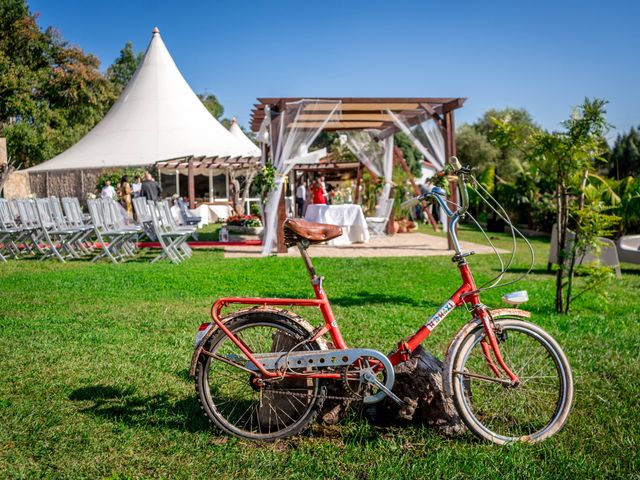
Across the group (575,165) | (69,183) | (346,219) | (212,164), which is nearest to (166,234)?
(346,219)

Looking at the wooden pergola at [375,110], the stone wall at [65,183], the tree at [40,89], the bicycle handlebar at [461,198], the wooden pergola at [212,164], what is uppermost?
the tree at [40,89]

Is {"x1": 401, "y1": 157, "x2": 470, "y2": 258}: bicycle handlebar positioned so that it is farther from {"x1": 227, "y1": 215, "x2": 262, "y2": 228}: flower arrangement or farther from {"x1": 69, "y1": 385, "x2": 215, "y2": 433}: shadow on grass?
{"x1": 227, "y1": 215, "x2": 262, "y2": 228}: flower arrangement

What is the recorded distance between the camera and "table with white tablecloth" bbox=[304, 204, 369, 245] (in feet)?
49.4

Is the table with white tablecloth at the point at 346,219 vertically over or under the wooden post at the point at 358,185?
under

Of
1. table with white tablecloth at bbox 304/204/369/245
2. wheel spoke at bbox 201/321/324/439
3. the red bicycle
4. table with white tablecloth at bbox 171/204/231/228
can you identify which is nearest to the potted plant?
table with white tablecloth at bbox 304/204/369/245

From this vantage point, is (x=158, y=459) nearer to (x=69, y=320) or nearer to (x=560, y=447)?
(x=560, y=447)

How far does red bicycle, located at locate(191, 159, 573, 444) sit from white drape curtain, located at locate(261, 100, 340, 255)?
9.49 metres

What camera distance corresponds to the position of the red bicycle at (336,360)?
123 inches

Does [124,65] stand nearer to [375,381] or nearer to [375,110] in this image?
[375,110]

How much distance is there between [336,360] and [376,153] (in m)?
15.7

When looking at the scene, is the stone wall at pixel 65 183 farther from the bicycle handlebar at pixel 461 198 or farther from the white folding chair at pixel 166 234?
the bicycle handlebar at pixel 461 198

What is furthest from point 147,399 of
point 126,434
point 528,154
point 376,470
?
point 528,154

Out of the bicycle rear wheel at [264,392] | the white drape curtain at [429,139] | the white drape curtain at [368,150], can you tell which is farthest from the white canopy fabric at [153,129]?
the bicycle rear wheel at [264,392]

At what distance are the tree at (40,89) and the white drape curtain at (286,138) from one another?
26.3 m
